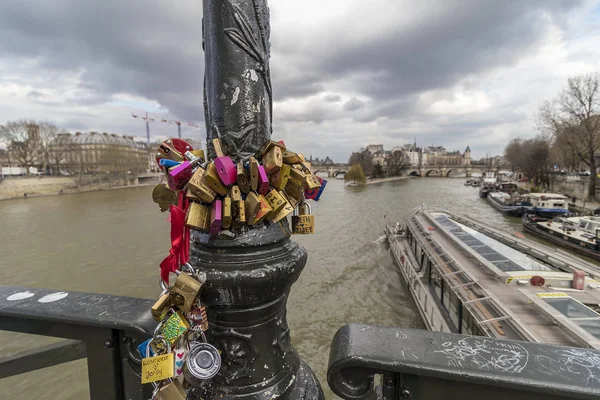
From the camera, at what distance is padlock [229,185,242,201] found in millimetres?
1159

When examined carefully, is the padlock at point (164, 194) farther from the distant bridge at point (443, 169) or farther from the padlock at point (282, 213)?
the distant bridge at point (443, 169)

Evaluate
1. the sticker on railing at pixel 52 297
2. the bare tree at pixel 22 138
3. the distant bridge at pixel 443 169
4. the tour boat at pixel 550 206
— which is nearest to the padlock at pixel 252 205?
the sticker on railing at pixel 52 297

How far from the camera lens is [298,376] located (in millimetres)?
1391

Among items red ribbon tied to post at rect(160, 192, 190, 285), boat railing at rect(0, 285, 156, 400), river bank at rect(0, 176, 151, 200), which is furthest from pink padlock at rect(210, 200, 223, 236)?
river bank at rect(0, 176, 151, 200)

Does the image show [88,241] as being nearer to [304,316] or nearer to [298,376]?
[304,316]

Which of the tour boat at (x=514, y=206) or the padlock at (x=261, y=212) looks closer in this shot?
the padlock at (x=261, y=212)

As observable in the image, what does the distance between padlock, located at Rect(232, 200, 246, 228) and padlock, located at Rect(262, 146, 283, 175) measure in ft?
0.57

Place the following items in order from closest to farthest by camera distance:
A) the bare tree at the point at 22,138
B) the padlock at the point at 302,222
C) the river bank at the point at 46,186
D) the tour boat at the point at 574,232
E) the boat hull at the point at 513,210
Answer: the padlock at the point at 302,222 < the tour boat at the point at 574,232 < the boat hull at the point at 513,210 < the river bank at the point at 46,186 < the bare tree at the point at 22,138

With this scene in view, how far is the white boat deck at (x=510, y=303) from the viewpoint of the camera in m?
4.96

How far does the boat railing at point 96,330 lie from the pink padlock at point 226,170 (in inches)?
25.9

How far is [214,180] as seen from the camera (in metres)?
1.17

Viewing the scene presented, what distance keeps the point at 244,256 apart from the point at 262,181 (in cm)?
30

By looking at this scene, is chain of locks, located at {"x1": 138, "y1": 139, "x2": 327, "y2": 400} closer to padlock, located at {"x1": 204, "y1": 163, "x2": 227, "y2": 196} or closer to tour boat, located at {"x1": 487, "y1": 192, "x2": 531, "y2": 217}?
padlock, located at {"x1": 204, "y1": 163, "x2": 227, "y2": 196}

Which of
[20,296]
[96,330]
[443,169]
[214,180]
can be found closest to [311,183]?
[214,180]
